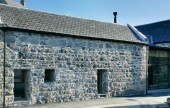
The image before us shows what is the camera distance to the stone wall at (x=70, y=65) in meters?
11.8

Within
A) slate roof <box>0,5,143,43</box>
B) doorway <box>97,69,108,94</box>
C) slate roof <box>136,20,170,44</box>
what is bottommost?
doorway <box>97,69,108,94</box>

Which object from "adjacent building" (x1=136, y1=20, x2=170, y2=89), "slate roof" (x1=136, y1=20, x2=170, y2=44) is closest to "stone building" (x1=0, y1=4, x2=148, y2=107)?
"adjacent building" (x1=136, y1=20, x2=170, y2=89)

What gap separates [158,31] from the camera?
27406 mm

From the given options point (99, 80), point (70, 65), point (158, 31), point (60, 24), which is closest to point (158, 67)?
point (99, 80)

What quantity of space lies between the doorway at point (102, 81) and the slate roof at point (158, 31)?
12.0m

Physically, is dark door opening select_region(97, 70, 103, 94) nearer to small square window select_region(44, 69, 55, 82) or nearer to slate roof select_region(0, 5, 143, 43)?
slate roof select_region(0, 5, 143, 43)

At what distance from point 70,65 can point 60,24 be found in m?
2.32

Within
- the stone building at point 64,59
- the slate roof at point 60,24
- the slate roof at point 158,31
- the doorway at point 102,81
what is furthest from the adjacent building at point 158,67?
the doorway at point 102,81

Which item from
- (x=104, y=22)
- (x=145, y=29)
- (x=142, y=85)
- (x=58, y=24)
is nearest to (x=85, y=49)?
(x=58, y=24)

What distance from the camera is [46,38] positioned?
41.6ft

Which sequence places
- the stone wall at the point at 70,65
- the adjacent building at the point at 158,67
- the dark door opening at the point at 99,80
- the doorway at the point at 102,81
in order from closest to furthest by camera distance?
1. the stone wall at the point at 70,65
2. the doorway at the point at 102,81
3. the dark door opening at the point at 99,80
4. the adjacent building at the point at 158,67

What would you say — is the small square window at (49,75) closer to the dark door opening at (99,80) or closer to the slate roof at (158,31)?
the dark door opening at (99,80)

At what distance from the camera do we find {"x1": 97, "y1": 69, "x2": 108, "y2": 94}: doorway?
15.3m

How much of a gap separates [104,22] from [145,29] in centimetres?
1345
